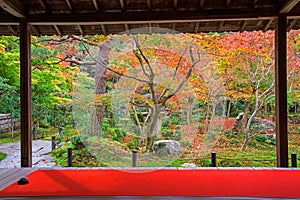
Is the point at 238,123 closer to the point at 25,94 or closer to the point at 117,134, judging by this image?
the point at 117,134

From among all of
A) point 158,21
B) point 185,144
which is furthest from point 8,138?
point 158,21

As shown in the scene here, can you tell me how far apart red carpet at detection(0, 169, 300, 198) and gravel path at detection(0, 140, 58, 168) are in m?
3.85

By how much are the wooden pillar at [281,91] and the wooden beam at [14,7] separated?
313cm

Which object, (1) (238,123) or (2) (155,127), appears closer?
(2) (155,127)

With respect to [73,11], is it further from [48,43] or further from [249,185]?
[48,43]

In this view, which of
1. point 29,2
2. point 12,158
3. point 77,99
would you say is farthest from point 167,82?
point 12,158

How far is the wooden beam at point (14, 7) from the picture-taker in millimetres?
2723

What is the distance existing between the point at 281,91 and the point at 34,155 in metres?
5.98

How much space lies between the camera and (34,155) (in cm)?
650

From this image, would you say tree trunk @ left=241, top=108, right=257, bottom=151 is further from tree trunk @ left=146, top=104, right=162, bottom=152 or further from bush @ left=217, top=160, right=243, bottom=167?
tree trunk @ left=146, top=104, right=162, bottom=152

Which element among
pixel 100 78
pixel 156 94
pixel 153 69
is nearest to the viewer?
pixel 156 94

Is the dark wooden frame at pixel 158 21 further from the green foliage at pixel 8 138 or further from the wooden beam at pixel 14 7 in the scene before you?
Result: the green foliage at pixel 8 138

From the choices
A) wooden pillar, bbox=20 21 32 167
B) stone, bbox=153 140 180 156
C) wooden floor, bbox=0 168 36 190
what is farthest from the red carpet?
stone, bbox=153 140 180 156

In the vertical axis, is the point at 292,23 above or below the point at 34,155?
above
